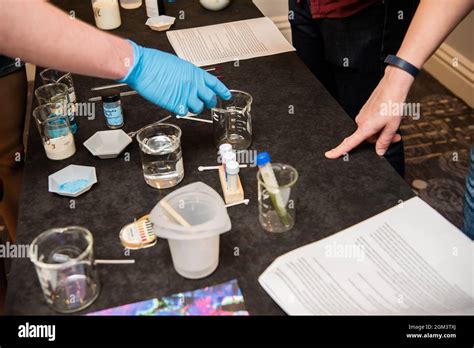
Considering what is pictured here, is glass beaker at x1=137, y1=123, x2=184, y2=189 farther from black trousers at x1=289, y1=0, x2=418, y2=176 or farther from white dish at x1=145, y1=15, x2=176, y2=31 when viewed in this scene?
white dish at x1=145, y1=15, x2=176, y2=31

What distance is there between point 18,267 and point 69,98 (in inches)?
21.3

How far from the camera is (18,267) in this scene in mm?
894

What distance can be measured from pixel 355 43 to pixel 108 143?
2.56ft

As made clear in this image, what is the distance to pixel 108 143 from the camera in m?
1.18

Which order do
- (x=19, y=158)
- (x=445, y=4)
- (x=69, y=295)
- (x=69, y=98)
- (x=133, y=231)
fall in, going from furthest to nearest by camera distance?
(x=19, y=158)
(x=69, y=98)
(x=445, y=4)
(x=133, y=231)
(x=69, y=295)

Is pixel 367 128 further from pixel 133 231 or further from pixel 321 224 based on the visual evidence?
pixel 133 231

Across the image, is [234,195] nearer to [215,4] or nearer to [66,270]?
[66,270]

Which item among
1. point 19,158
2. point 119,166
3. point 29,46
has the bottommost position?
point 19,158

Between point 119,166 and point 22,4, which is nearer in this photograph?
point 22,4

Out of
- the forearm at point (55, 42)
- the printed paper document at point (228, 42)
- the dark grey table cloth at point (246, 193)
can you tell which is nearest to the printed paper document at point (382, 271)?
the dark grey table cloth at point (246, 193)

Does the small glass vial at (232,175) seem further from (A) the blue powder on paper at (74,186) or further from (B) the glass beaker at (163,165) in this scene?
(A) the blue powder on paper at (74,186)

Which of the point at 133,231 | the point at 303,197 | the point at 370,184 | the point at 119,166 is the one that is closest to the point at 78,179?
the point at 119,166

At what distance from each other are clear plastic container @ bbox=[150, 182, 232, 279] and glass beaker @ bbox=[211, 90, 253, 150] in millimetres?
288

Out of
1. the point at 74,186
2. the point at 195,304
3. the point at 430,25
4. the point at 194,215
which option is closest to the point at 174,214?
the point at 194,215
